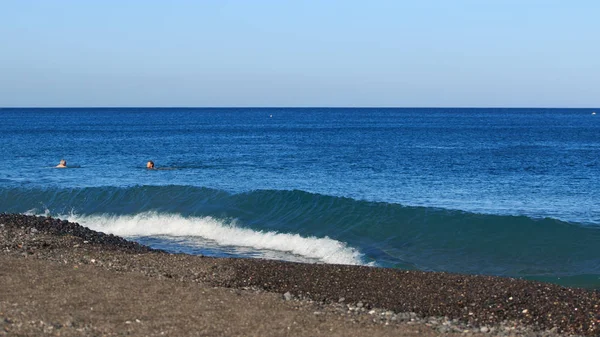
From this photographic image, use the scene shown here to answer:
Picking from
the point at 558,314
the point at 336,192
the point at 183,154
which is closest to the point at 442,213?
the point at 336,192

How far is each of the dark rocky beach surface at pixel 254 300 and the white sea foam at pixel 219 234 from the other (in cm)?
500

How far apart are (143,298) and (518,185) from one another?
24.7 metres

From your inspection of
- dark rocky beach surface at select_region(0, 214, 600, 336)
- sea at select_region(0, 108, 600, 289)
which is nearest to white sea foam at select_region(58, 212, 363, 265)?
sea at select_region(0, 108, 600, 289)

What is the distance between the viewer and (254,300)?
11609mm

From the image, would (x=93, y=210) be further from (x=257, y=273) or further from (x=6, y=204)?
(x=257, y=273)

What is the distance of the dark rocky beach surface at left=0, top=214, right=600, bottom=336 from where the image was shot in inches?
391

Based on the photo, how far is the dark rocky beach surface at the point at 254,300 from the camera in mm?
9922

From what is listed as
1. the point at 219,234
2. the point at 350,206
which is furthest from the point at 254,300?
the point at 350,206

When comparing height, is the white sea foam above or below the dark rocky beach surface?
below

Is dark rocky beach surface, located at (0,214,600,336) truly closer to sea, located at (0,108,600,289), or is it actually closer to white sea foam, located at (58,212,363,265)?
sea, located at (0,108,600,289)

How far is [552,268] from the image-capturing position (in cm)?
1841

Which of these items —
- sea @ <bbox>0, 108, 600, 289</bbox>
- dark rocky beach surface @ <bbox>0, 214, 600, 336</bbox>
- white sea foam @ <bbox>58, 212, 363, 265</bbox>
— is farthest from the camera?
white sea foam @ <bbox>58, 212, 363, 265</bbox>

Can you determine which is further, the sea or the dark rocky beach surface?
the sea

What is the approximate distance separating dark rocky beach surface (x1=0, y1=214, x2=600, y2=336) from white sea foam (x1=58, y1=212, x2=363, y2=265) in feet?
16.4
